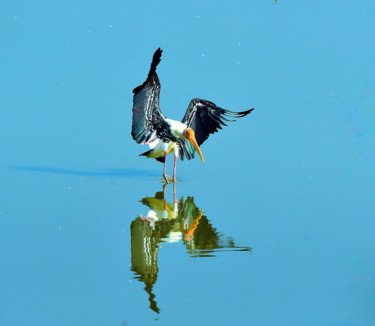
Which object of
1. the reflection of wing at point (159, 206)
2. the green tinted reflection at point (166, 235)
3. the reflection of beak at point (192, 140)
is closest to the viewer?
the green tinted reflection at point (166, 235)

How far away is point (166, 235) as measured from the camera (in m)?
8.88

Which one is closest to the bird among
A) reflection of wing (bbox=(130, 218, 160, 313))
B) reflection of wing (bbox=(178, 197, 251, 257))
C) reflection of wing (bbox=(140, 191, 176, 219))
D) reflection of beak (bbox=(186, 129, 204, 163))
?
reflection of beak (bbox=(186, 129, 204, 163))

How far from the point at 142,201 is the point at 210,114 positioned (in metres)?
3.29

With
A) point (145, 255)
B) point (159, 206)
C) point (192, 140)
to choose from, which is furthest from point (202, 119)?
point (145, 255)

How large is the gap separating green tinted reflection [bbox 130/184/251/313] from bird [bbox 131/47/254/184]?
213 centimetres

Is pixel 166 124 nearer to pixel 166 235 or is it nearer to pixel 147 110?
pixel 147 110

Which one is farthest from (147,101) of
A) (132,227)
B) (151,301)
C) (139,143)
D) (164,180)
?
(151,301)

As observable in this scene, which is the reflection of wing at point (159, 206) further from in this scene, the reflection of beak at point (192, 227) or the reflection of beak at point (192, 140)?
the reflection of beak at point (192, 140)

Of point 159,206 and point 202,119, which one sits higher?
point 202,119

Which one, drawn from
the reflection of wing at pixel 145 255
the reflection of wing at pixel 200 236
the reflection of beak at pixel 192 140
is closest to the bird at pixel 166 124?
the reflection of beak at pixel 192 140

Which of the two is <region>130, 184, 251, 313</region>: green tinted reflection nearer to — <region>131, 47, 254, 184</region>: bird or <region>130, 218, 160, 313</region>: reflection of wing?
<region>130, 218, 160, 313</region>: reflection of wing

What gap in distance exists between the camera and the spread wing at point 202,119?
13406mm

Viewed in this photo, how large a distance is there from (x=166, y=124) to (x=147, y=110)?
561 millimetres

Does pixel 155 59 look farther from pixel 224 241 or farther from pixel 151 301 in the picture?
pixel 151 301
